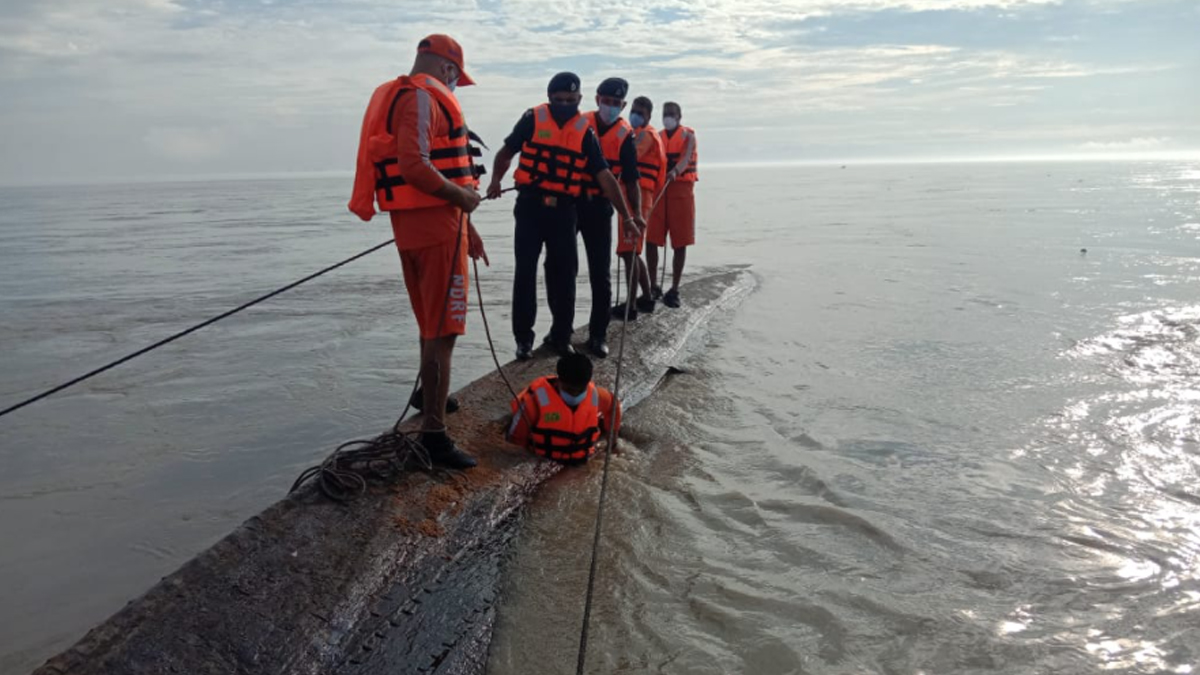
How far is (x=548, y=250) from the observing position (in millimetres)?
6523

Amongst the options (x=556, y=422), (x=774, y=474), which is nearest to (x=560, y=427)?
(x=556, y=422)

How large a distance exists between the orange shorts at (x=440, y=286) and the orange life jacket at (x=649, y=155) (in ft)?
15.6

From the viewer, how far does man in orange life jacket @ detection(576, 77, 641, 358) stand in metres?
6.70

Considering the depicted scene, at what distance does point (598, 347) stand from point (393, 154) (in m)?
3.44

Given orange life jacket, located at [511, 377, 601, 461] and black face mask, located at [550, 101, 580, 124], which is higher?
black face mask, located at [550, 101, 580, 124]

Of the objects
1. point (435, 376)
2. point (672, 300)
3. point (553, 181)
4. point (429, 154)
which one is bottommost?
point (672, 300)

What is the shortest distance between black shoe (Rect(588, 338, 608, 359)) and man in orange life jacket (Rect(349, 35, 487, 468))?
2.86 m

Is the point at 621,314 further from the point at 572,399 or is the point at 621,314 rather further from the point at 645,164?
the point at 572,399

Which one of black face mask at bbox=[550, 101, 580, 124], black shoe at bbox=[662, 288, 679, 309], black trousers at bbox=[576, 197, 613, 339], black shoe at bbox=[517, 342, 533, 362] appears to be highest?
black face mask at bbox=[550, 101, 580, 124]

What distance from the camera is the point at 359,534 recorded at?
361 cm

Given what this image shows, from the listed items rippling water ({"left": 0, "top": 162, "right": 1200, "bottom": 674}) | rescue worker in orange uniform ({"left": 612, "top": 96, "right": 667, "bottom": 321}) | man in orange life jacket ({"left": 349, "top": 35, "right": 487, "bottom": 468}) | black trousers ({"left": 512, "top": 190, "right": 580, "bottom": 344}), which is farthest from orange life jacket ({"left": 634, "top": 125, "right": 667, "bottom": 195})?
man in orange life jacket ({"left": 349, "top": 35, "right": 487, "bottom": 468})

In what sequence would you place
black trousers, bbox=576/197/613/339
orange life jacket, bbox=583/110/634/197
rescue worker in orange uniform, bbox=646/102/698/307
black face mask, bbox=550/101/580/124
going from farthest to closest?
rescue worker in orange uniform, bbox=646/102/698/307
orange life jacket, bbox=583/110/634/197
black trousers, bbox=576/197/613/339
black face mask, bbox=550/101/580/124

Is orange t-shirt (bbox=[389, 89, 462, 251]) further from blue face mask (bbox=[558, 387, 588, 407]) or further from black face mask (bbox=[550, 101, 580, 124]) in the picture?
black face mask (bbox=[550, 101, 580, 124])

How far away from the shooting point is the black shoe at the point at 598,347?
7.15 metres
